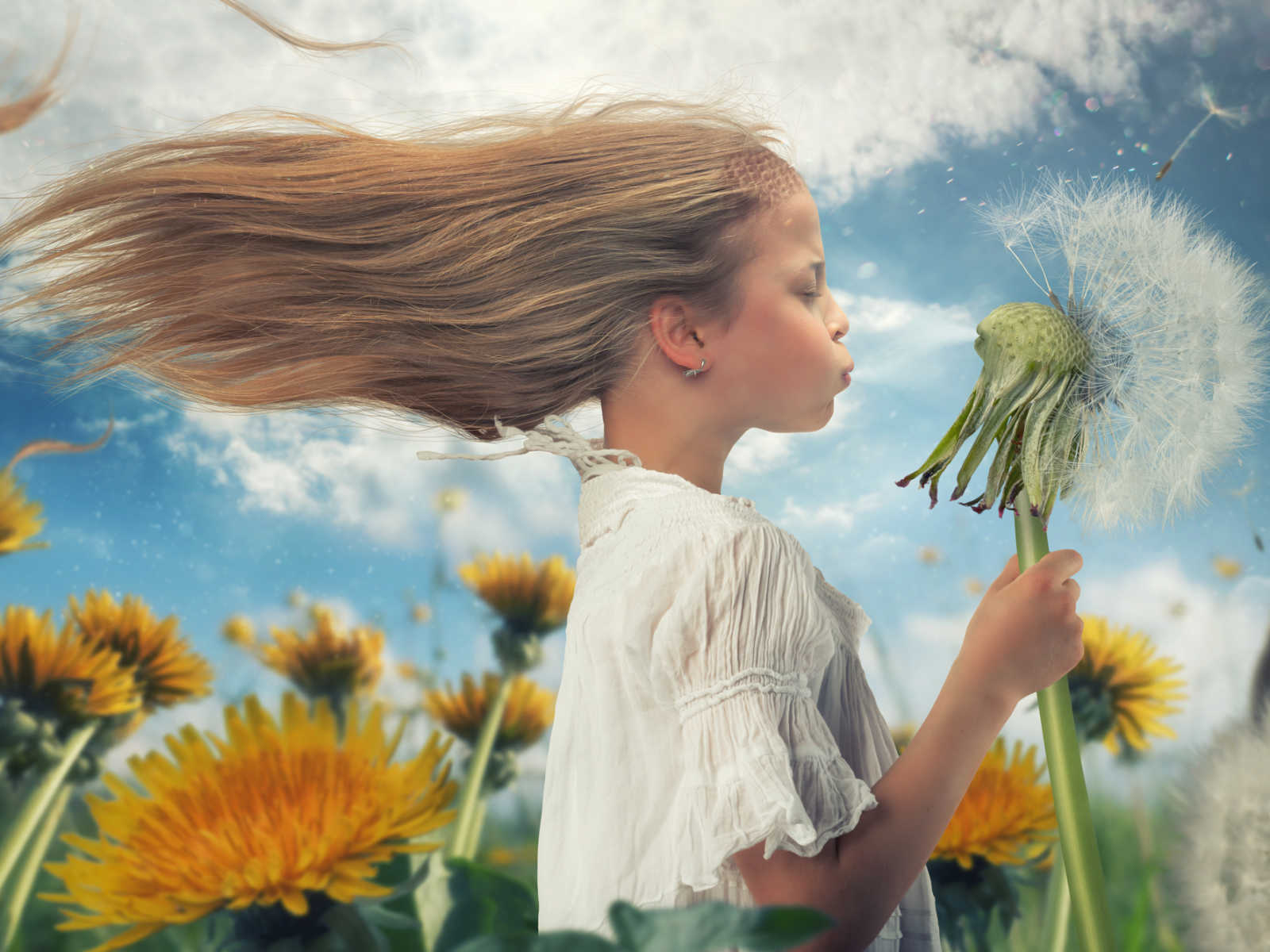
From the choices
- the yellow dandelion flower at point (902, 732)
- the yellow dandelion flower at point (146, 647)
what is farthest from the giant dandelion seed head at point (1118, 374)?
the yellow dandelion flower at point (146, 647)

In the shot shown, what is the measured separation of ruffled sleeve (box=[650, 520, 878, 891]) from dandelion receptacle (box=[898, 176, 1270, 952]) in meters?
0.17

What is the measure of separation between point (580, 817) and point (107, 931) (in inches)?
14.7

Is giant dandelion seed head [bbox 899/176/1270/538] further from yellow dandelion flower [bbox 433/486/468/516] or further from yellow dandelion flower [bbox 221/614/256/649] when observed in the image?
yellow dandelion flower [bbox 221/614/256/649]

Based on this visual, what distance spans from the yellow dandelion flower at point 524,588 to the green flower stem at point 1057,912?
0.45 metres

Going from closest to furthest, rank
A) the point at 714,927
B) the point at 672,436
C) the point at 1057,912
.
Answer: the point at 714,927 → the point at 672,436 → the point at 1057,912

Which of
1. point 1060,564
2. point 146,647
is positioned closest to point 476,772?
point 146,647

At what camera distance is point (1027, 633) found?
0.48 metres

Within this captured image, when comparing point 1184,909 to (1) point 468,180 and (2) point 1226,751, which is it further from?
(1) point 468,180

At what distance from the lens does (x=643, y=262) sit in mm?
577

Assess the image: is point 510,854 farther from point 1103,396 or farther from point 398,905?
point 1103,396

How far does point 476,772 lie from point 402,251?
44 centimetres

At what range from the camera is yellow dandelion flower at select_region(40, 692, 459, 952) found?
1.50 feet

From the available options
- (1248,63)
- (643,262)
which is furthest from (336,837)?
(1248,63)

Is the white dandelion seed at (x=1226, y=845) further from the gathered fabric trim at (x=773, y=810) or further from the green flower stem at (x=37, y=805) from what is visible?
the green flower stem at (x=37, y=805)
